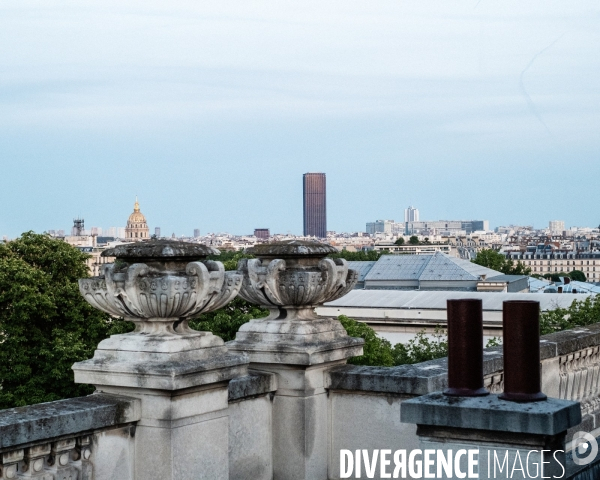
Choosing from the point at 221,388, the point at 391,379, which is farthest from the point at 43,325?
the point at 221,388

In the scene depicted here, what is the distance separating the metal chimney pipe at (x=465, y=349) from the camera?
4.16 metres

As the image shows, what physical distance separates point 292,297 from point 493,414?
3465mm

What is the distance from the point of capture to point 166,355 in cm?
588

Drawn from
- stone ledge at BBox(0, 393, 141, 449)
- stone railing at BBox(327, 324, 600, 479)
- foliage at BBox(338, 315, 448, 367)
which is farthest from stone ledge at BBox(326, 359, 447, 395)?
foliage at BBox(338, 315, 448, 367)

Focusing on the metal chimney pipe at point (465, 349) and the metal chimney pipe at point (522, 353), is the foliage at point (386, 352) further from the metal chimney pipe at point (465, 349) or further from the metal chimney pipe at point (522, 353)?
the metal chimney pipe at point (522, 353)

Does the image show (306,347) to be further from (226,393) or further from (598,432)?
(598,432)

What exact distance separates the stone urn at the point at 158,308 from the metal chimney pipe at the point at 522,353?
2.28 metres

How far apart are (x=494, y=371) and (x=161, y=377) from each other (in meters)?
3.12

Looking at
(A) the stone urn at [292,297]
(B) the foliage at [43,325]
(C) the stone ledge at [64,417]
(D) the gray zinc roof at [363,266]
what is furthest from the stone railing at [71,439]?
(D) the gray zinc roof at [363,266]

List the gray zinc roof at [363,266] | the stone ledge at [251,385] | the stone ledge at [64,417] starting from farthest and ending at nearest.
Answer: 1. the gray zinc roof at [363,266]
2. the stone ledge at [251,385]
3. the stone ledge at [64,417]

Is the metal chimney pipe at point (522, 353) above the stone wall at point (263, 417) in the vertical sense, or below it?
above

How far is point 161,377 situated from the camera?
5.76 m

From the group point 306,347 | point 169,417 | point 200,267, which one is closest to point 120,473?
point 169,417

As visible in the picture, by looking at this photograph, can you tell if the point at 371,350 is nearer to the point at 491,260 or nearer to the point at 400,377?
the point at 400,377
